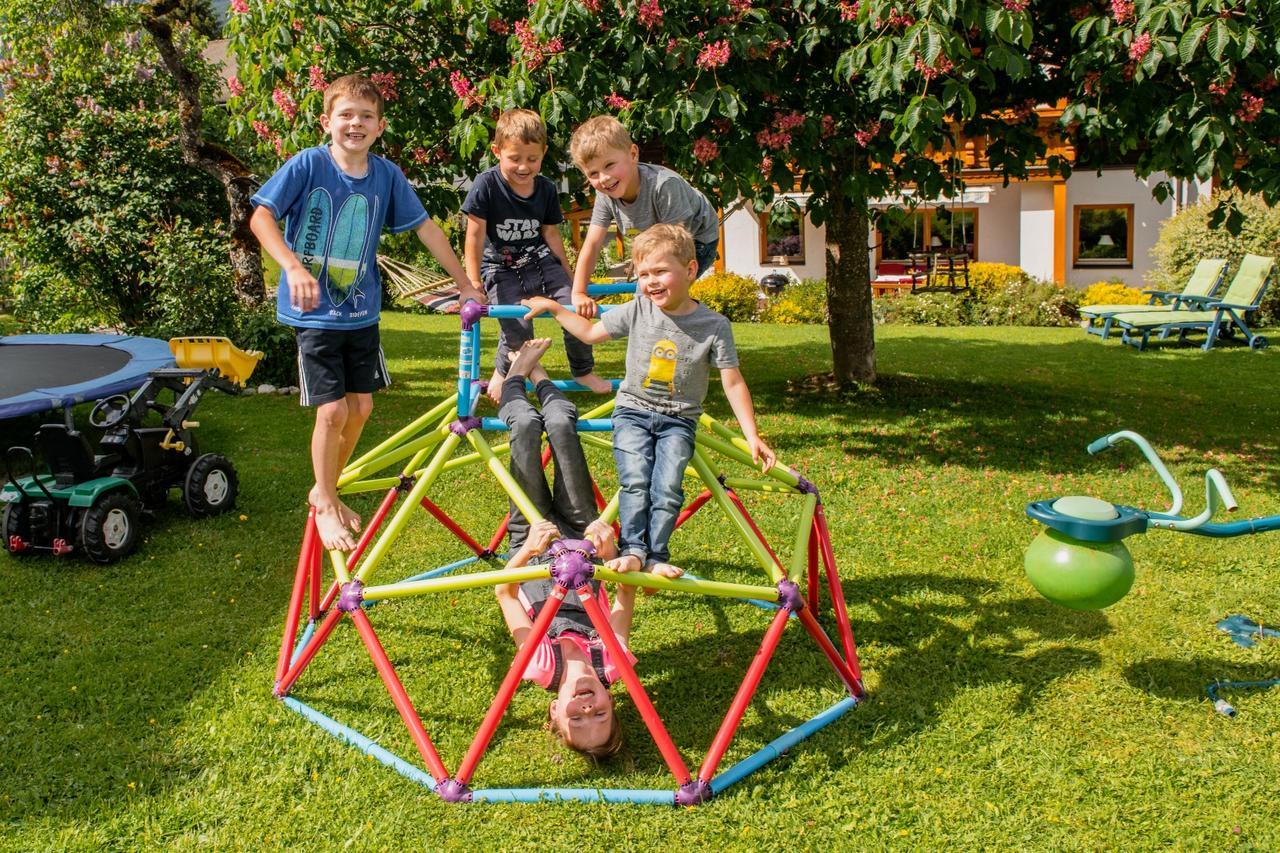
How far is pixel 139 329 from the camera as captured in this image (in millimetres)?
11445

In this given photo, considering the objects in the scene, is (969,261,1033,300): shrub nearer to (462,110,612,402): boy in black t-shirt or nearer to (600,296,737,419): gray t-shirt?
(462,110,612,402): boy in black t-shirt

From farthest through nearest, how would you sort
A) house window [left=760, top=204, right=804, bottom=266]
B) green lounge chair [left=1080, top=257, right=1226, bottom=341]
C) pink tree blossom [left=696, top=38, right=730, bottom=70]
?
house window [left=760, top=204, right=804, bottom=266] → green lounge chair [left=1080, top=257, right=1226, bottom=341] → pink tree blossom [left=696, top=38, right=730, bottom=70]

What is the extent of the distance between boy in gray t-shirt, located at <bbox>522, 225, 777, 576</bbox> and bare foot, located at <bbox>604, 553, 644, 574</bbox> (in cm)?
10

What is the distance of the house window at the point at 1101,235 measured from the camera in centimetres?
2017

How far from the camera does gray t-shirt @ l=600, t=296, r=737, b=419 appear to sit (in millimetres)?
3797

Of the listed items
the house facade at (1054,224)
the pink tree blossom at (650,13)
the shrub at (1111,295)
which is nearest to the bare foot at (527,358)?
the pink tree blossom at (650,13)

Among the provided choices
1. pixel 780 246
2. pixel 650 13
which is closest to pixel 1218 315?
pixel 780 246

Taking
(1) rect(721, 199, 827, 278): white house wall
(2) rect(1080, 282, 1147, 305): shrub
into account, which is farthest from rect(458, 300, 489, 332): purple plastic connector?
(1) rect(721, 199, 827, 278): white house wall

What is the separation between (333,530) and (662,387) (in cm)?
137

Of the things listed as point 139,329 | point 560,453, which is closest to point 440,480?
point 560,453

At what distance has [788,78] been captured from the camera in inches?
289

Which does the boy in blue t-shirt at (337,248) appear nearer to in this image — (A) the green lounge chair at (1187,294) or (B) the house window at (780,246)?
(A) the green lounge chair at (1187,294)

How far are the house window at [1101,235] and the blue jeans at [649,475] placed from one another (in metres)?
18.8

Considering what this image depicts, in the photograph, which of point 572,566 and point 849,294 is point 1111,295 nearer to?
point 849,294
